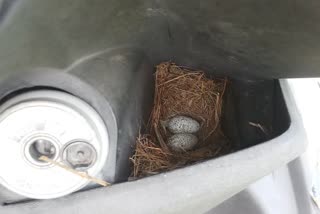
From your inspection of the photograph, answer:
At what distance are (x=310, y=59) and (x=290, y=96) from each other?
6.4 inches

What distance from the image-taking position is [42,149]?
691 mm

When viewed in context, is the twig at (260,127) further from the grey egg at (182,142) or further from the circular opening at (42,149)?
the circular opening at (42,149)

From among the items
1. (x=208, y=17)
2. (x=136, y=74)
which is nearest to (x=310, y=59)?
(x=208, y=17)

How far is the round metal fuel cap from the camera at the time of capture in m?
0.66

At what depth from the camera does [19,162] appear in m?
0.67

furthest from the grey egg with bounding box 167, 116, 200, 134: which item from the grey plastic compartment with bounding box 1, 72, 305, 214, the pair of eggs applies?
the grey plastic compartment with bounding box 1, 72, 305, 214

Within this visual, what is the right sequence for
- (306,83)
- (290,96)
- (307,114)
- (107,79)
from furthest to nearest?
(306,83) < (307,114) < (290,96) < (107,79)

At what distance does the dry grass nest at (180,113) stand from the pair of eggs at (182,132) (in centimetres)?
1

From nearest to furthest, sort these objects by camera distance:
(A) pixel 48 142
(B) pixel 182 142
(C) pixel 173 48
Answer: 1. (A) pixel 48 142
2. (C) pixel 173 48
3. (B) pixel 182 142

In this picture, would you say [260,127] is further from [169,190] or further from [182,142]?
[169,190]

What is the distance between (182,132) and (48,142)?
1.23 ft

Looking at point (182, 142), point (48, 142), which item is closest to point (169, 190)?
point (48, 142)

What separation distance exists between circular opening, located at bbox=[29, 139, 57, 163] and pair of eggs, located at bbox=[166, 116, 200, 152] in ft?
1.07

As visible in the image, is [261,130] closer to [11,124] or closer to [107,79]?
[107,79]
